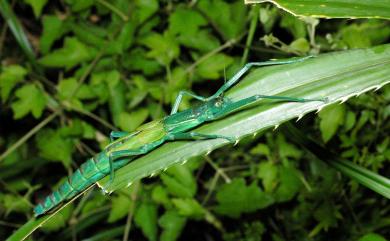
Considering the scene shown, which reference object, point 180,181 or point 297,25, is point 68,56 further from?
point 297,25

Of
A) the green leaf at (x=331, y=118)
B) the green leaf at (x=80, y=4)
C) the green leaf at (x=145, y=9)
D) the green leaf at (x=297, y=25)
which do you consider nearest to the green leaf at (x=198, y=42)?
the green leaf at (x=145, y=9)

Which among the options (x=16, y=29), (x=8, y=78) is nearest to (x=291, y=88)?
(x=8, y=78)

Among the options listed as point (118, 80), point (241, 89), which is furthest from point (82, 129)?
point (241, 89)

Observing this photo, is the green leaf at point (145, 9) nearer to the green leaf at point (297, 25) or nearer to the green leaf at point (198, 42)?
the green leaf at point (198, 42)

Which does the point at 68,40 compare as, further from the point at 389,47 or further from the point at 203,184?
the point at 389,47

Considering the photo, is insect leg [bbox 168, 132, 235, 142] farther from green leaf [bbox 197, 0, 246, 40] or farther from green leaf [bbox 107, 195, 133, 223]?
green leaf [bbox 197, 0, 246, 40]

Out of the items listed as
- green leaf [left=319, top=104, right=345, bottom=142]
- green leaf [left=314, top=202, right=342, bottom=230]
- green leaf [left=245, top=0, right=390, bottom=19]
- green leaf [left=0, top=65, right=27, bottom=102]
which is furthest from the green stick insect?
green leaf [left=314, top=202, right=342, bottom=230]
